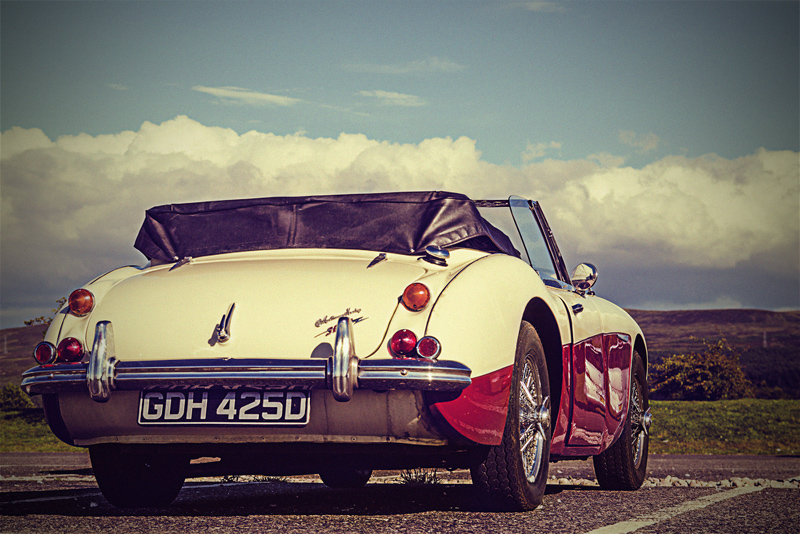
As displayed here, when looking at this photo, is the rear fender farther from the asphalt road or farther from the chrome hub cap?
the asphalt road

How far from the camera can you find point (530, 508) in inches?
164

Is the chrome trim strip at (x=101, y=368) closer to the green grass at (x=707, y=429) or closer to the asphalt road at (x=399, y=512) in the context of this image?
the asphalt road at (x=399, y=512)

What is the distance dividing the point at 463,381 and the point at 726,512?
1.72m

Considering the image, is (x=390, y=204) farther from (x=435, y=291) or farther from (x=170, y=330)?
(x=170, y=330)

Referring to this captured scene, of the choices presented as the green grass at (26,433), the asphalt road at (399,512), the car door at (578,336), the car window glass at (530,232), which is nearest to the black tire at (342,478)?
the asphalt road at (399,512)

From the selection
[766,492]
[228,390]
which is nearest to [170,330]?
[228,390]

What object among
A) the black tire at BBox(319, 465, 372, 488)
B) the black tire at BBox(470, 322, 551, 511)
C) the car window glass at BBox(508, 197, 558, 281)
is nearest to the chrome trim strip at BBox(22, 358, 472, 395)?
the black tire at BBox(470, 322, 551, 511)

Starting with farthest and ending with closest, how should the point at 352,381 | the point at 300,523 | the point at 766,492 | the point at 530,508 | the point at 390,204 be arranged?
the point at 766,492 → the point at 390,204 → the point at 530,508 → the point at 300,523 → the point at 352,381

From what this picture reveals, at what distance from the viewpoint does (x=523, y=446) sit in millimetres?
4234

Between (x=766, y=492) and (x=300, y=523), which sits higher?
(x=300, y=523)

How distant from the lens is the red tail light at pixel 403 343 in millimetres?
3600

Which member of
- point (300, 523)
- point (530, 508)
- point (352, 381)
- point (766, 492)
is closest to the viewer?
point (352, 381)

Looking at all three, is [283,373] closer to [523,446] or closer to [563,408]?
[523,446]

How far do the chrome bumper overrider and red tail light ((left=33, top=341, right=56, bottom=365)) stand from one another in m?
0.19
